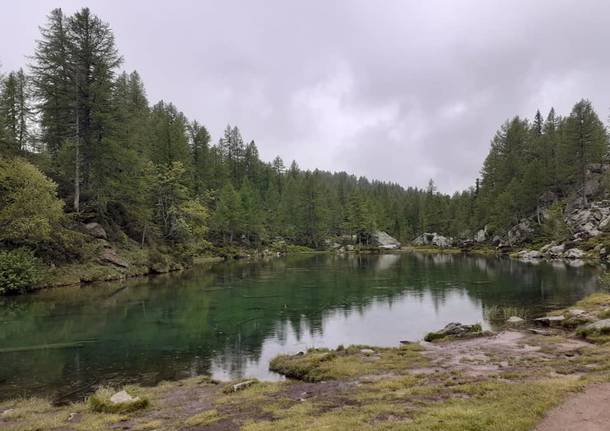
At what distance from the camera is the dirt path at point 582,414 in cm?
973

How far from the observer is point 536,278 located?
2063 inches

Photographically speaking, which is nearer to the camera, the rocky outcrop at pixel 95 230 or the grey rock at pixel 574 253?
the rocky outcrop at pixel 95 230

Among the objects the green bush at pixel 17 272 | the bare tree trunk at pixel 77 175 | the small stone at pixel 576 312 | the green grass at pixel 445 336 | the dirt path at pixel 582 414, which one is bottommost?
the green grass at pixel 445 336

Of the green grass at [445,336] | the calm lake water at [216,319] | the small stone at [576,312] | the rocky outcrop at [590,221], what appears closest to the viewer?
the calm lake water at [216,319]

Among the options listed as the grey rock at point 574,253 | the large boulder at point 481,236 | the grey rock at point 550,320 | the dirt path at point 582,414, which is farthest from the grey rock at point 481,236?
the dirt path at point 582,414

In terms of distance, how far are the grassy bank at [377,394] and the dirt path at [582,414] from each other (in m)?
0.28

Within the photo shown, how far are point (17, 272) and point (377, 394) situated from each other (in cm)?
4293

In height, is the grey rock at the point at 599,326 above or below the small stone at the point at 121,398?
above

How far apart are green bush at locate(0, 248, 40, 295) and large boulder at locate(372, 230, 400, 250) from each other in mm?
115744

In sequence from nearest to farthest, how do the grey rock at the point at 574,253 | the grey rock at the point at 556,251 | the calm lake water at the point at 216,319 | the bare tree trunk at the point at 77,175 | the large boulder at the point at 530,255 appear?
the calm lake water at the point at 216,319 → the bare tree trunk at the point at 77,175 → the grey rock at the point at 574,253 → the grey rock at the point at 556,251 → the large boulder at the point at 530,255

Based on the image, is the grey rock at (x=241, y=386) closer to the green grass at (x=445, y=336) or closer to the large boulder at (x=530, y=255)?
the green grass at (x=445, y=336)

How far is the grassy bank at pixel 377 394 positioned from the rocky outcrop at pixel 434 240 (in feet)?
416

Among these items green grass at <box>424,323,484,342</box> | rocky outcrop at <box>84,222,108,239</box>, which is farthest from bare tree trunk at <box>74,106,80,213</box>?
green grass at <box>424,323,484,342</box>

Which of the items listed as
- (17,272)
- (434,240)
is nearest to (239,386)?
(17,272)
